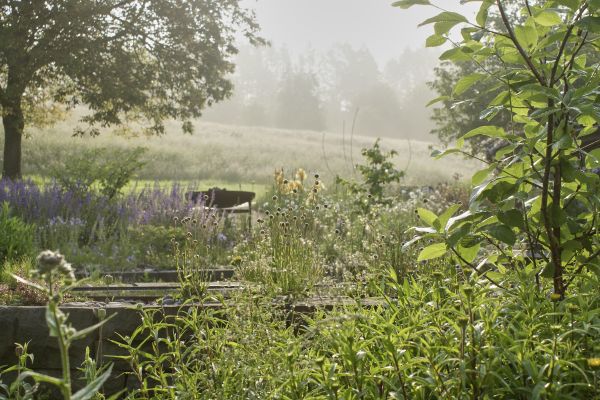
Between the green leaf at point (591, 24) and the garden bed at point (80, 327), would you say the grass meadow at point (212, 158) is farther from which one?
the green leaf at point (591, 24)

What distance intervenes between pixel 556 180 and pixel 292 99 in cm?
7270

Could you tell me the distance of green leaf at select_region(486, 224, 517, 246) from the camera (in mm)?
2748

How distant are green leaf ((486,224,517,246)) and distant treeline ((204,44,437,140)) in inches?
2032

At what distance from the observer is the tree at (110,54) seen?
41.7 ft

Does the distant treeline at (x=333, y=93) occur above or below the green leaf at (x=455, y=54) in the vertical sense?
above

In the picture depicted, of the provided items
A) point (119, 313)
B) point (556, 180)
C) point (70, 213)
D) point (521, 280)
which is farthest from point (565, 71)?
point (70, 213)

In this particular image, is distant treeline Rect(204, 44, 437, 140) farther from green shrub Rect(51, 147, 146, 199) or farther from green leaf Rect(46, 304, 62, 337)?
green leaf Rect(46, 304, 62, 337)

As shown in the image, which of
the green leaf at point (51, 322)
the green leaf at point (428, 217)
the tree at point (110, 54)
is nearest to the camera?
the green leaf at point (51, 322)

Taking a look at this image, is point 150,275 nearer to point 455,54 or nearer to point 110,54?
point 455,54

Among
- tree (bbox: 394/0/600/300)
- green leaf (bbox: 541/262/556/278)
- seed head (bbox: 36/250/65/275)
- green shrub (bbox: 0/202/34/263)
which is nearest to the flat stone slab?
green shrub (bbox: 0/202/34/263)

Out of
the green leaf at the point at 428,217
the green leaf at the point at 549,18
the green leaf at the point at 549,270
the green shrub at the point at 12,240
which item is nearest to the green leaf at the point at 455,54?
the green leaf at the point at 549,18

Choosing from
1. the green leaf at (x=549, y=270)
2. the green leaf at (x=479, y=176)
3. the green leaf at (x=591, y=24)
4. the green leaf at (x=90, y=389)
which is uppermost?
the green leaf at (x=591, y=24)

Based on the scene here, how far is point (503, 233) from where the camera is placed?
109 inches

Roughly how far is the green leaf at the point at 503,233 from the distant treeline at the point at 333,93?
5160cm
